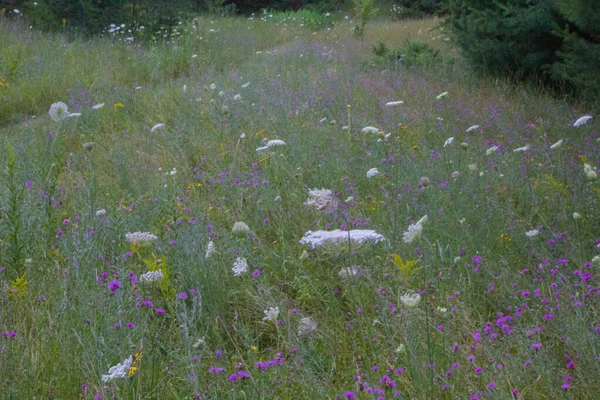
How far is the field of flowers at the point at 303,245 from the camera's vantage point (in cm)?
201

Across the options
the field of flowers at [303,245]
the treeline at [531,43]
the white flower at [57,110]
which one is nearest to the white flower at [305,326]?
the field of flowers at [303,245]

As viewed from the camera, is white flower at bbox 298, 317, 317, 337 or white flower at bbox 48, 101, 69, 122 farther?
white flower at bbox 48, 101, 69, 122

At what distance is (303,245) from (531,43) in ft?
16.5

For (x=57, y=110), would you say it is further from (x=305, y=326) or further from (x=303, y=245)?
(x=305, y=326)

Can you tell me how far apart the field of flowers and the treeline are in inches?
19.4

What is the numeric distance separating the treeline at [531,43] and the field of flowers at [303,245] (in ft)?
1.62

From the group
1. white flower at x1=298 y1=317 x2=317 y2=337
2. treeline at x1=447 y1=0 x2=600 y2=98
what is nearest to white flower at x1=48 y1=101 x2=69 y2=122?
white flower at x1=298 y1=317 x2=317 y2=337

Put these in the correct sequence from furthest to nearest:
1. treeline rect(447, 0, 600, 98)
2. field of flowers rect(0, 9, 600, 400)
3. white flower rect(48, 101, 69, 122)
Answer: treeline rect(447, 0, 600, 98) < white flower rect(48, 101, 69, 122) < field of flowers rect(0, 9, 600, 400)

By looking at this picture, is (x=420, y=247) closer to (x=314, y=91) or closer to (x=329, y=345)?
(x=329, y=345)

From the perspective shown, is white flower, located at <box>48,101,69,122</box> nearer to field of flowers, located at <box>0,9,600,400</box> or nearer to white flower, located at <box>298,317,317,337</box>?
field of flowers, located at <box>0,9,600,400</box>

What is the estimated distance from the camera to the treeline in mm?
5734

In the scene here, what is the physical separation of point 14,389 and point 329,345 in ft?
3.79

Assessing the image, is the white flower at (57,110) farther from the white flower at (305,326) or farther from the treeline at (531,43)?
the treeline at (531,43)

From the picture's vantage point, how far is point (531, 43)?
6.84 meters
